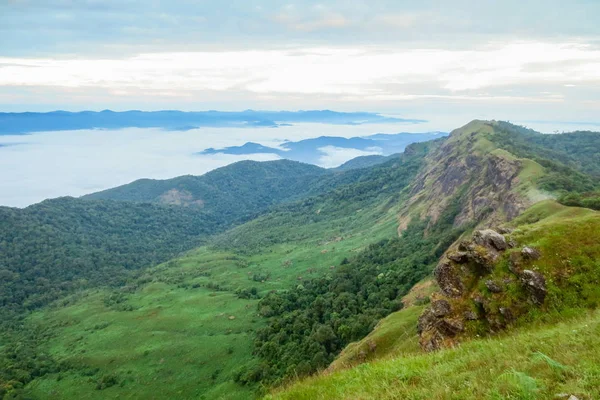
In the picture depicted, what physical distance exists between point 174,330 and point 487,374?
428 feet

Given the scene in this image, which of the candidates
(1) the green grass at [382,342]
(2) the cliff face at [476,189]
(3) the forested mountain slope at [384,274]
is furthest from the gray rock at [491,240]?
(2) the cliff face at [476,189]

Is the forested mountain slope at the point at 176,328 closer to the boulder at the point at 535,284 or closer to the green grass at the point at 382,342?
the green grass at the point at 382,342

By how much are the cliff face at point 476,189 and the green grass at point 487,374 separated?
77.2 metres

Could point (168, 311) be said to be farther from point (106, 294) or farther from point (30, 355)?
point (106, 294)

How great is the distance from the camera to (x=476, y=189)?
127500mm

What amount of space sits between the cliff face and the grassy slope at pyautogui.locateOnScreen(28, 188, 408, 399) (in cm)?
2025

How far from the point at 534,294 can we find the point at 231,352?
91.4 m

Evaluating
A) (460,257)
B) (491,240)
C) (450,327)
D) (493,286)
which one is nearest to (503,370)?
(450,327)

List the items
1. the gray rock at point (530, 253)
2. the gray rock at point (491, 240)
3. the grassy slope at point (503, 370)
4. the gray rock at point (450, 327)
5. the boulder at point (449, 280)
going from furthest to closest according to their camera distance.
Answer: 1. the gray rock at point (491, 240)
2. the boulder at point (449, 280)
3. the gray rock at point (530, 253)
4. the gray rock at point (450, 327)
5. the grassy slope at point (503, 370)

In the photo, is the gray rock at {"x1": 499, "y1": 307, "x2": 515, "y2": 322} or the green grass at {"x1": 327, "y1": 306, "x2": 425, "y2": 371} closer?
the gray rock at {"x1": 499, "y1": 307, "x2": 515, "y2": 322}

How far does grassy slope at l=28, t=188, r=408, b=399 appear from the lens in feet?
324

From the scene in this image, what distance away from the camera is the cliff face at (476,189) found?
9350 centimetres

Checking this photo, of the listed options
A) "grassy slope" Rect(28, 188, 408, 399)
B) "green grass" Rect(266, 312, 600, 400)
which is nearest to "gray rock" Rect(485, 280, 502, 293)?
"green grass" Rect(266, 312, 600, 400)

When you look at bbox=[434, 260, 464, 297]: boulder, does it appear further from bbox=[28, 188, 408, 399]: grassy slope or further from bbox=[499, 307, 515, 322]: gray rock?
bbox=[28, 188, 408, 399]: grassy slope
